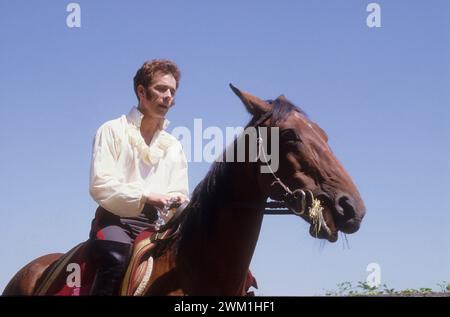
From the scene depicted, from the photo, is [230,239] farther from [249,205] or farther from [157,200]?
[157,200]

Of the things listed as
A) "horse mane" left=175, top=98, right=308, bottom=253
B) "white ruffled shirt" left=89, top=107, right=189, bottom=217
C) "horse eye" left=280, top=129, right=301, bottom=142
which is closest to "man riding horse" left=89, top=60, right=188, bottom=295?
"white ruffled shirt" left=89, top=107, right=189, bottom=217

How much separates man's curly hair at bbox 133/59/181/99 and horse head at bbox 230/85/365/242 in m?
0.89

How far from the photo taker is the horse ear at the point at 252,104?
17.0 ft

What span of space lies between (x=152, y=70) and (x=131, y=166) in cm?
81

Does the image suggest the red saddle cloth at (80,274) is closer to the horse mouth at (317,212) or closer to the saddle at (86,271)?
the saddle at (86,271)

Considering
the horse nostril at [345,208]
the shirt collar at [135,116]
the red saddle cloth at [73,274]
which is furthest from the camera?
the shirt collar at [135,116]

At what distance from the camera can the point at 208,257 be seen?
16.0ft

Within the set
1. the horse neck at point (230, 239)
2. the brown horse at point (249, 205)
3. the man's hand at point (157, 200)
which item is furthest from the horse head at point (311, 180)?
the man's hand at point (157, 200)

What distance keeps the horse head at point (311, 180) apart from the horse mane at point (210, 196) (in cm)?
5

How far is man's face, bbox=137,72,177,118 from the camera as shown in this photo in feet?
18.7

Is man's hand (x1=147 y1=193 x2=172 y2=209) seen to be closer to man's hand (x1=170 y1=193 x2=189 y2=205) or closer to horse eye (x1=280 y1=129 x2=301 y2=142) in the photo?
man's hand (x1=170 y1=193 x2=189 y2=205)
